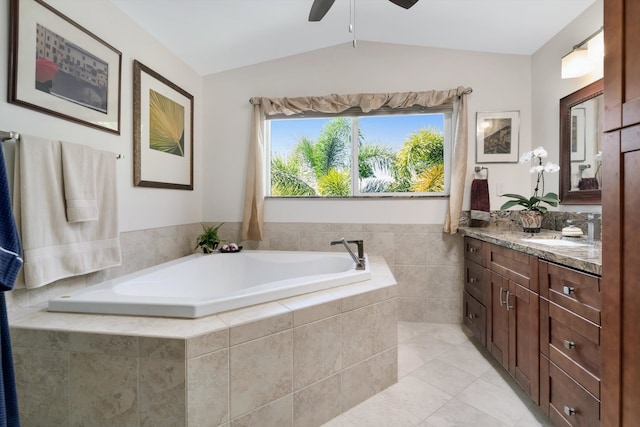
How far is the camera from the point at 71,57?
1585mm

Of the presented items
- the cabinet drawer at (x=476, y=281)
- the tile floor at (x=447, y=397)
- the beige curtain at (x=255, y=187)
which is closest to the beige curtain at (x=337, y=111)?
the beige curtain at (x=255, y=187)

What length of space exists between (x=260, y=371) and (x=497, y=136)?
8.86ft

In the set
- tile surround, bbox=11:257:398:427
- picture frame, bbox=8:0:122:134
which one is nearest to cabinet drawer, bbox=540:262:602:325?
tile surround, bbox=11:257:398:427

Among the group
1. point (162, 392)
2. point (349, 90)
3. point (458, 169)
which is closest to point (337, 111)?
point (349, 90)

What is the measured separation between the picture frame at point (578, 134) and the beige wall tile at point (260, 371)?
2291 millimetres

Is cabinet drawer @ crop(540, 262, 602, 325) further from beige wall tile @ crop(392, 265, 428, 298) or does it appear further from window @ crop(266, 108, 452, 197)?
window @ crop(266, 108, 452, 197)

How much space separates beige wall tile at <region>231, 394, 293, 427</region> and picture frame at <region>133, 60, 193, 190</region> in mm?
1724

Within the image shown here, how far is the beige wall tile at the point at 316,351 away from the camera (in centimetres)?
134

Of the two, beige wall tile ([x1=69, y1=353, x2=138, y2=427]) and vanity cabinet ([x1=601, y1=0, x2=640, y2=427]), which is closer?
vanity cabinet ([x1=601, y1=0, x2=640, y2=427])

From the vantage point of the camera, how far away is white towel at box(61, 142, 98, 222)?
4.84 ft

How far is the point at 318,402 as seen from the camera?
141cm

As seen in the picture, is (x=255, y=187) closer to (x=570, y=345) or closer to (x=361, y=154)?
(x=361, y=154)

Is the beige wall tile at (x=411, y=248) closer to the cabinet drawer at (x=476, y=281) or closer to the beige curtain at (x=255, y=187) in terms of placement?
the cabinet drawer at (x=476, y=281)

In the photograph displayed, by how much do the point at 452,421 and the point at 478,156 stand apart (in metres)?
2.13
